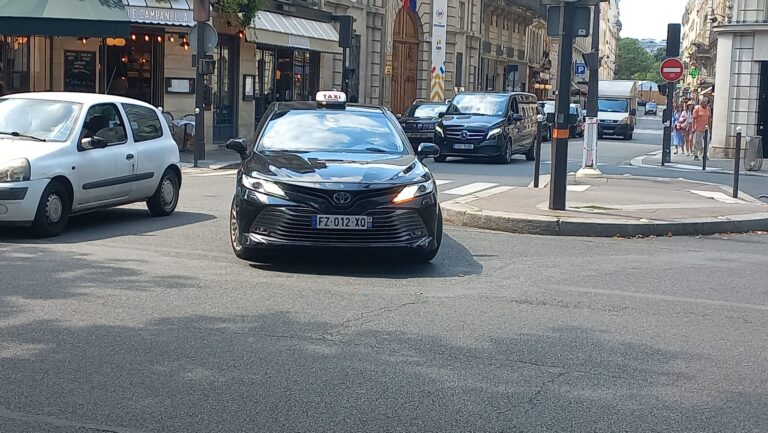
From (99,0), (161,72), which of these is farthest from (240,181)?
(161,72)

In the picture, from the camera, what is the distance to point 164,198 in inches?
522

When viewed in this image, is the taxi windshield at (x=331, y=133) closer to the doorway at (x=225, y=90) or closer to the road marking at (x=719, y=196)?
the road marking at (x=719, y=196)

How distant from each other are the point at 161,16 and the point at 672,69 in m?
12.5

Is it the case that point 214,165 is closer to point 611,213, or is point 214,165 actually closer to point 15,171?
point 611,213

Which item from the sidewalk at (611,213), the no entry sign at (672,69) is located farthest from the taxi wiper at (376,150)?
the no entry sign at (672,69)

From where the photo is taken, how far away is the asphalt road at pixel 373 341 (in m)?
5.23

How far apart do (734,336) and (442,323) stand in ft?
6.51

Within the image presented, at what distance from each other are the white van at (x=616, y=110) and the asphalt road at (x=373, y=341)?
121 feet

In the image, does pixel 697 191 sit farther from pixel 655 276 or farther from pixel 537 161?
pixel 655 276

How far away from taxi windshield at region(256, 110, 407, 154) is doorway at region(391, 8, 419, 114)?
35730mm

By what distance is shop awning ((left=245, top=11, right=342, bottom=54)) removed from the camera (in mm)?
30105

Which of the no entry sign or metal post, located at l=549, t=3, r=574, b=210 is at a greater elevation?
the no entry sign

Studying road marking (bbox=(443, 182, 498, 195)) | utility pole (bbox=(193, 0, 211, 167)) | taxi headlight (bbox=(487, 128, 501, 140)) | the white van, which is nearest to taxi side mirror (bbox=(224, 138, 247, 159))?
road marking (bbox=(443, 182, 498, 195))

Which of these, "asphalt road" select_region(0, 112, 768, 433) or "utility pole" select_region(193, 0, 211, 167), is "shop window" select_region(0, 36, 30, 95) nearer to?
"utility pole" select_region(193, 0, 211, 167)
